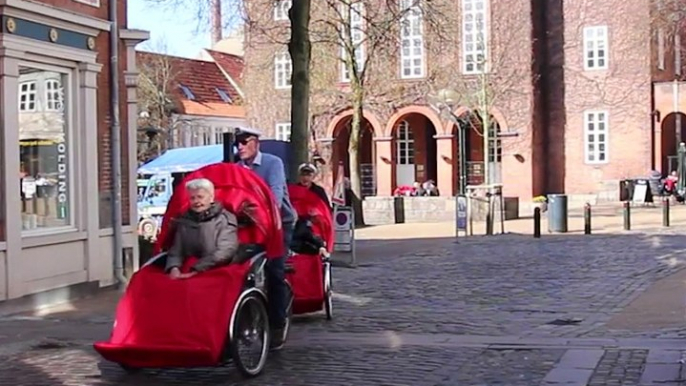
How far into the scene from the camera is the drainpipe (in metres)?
15.2

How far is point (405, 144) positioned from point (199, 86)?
17838 mm

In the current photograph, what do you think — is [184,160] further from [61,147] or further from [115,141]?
[61,147]

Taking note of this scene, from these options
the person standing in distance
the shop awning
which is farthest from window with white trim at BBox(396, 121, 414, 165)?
the person standing in distance

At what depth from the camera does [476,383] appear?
7898 mm

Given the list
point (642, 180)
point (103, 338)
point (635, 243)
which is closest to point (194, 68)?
point (642, 180)

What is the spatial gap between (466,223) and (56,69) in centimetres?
1268

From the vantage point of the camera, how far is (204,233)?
325 inches

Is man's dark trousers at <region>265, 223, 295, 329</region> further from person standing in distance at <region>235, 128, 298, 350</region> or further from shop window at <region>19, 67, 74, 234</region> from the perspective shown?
shop window at <region>19, 67, 74, 234</region>

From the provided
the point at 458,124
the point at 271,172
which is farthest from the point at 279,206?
the point at 458,124

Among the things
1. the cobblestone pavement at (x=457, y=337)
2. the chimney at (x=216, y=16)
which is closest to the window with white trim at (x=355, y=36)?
the chimney at (x=216, y=16)

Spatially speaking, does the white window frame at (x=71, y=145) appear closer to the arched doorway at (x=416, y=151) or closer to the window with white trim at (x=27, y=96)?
the window with white trim at (x=27, y=96)

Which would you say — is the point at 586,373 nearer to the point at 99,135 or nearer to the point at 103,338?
the point at 103,338

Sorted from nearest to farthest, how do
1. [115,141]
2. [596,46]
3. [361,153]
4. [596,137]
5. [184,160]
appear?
[115,141]
[184,160]
[596,137]
[596,46]
[361,153]

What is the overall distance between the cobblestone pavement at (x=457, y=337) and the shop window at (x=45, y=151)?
99.9 inches
